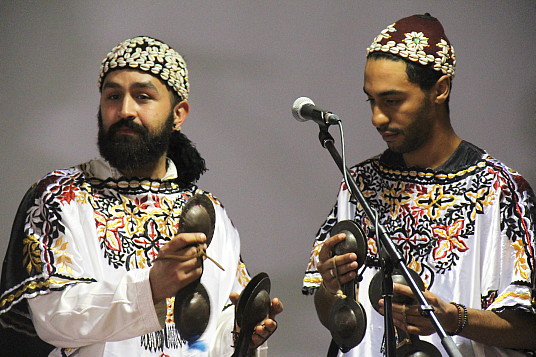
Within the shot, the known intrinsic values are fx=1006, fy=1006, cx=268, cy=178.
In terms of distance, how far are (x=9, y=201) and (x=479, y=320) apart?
228 cm

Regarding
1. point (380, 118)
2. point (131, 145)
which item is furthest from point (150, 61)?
point (380, 118)

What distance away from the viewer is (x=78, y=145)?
190 inches

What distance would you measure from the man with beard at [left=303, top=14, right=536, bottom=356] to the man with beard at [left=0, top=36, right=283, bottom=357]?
495 mm

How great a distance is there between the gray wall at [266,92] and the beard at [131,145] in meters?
0.77

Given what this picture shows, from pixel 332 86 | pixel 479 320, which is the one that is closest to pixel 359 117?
pixel 332 86

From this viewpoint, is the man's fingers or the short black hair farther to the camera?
the short black hair

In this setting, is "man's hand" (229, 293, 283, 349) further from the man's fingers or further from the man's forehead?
the man's forehead

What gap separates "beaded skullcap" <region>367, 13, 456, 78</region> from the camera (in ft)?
13.2

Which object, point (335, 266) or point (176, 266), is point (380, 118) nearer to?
point (335, 266)

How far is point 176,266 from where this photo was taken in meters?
3.51

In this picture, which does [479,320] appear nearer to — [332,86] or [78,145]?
[332,86]

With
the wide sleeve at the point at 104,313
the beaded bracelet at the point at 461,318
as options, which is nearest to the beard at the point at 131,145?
the wide sleeve at the point at 104,313

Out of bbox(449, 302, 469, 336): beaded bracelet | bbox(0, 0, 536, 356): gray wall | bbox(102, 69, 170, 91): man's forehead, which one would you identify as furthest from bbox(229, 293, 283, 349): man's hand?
bbox(0, 0, 536, 356): gray wall

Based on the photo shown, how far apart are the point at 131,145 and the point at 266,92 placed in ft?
4.06
